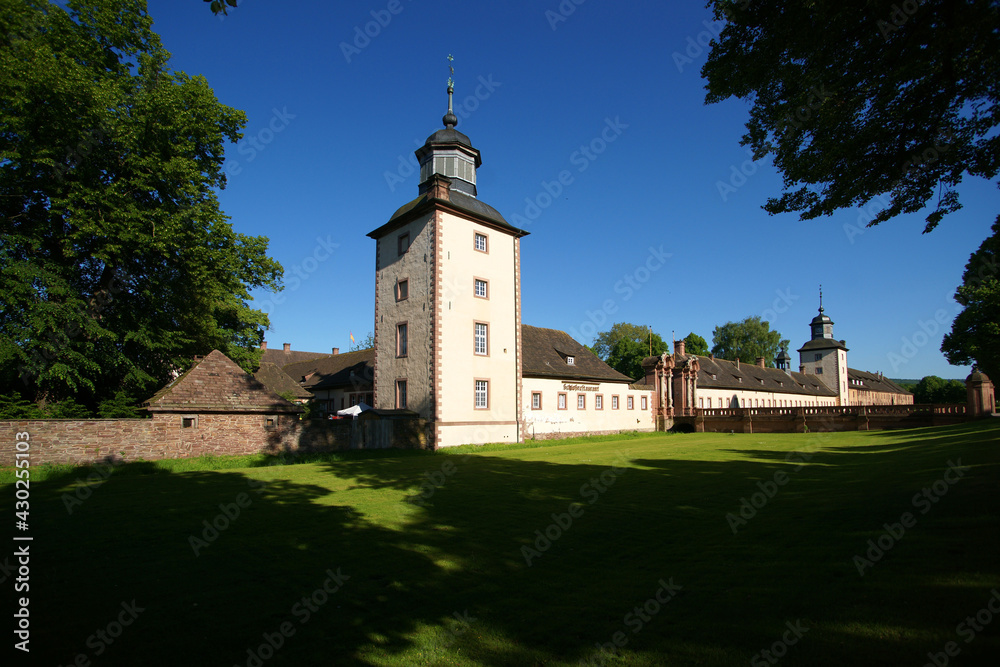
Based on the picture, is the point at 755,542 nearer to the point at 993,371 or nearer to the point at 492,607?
the point at 492,607

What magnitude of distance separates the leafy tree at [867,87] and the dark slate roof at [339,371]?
1292 inches

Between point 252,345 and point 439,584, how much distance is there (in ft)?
89.3

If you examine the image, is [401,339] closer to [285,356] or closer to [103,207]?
[103,207]

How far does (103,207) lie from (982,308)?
54687 mm

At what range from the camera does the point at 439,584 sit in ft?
20.0

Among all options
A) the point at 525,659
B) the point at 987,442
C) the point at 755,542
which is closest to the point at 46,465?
the point at 525,659

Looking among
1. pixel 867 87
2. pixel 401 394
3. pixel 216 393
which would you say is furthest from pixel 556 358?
pixel 867 87

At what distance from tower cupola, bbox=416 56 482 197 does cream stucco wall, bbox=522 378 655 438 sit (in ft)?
41.4

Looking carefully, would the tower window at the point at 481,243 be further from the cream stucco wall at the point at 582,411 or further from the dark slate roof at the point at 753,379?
the dark slate roof at the point at 753,379

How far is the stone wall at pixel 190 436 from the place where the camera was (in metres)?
17.3

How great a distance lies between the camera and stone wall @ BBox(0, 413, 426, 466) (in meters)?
17.3

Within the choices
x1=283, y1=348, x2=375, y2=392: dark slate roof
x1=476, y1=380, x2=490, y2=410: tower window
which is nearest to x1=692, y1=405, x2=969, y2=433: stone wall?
x1=476, y1=380, x2=490, y2=410: tower window

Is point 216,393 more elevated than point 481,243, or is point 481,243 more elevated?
point 481,243

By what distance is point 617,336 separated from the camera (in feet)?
273
